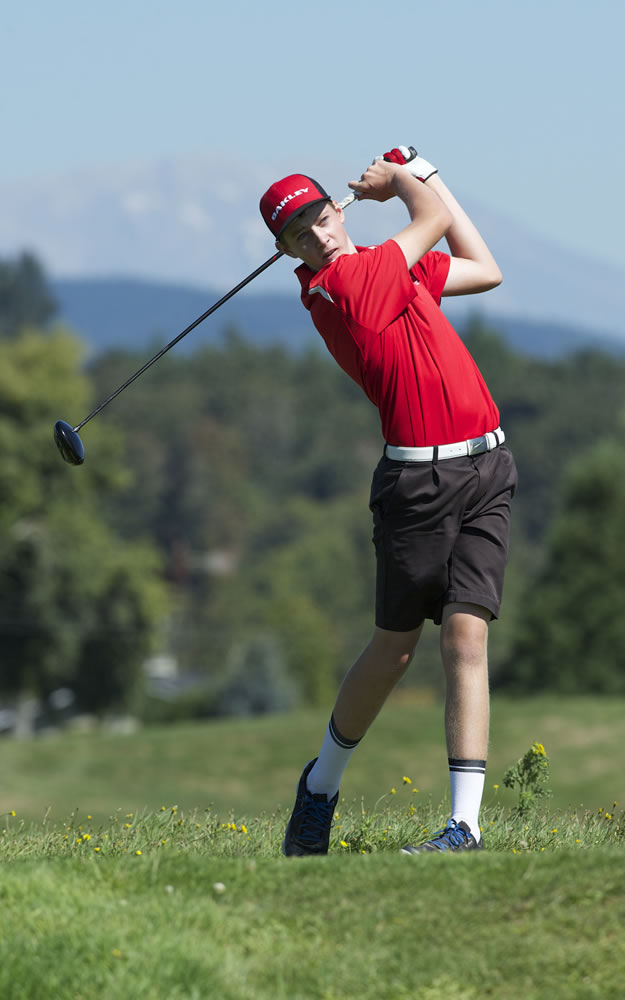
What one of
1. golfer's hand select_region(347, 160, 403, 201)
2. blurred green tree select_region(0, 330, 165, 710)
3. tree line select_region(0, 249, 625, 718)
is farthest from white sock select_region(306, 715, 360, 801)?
blurred green tree select_region(0, 330, 165, 710)

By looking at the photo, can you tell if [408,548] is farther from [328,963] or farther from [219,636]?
[219,636]

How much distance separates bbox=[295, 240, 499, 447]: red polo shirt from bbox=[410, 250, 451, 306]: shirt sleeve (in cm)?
8

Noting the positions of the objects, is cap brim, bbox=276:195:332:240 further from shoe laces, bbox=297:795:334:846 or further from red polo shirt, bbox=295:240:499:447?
shoe laces, bbox=297:795:334:846

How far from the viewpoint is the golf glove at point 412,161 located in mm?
6047

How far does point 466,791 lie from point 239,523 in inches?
4497

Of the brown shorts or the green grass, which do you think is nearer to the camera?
the brown shorts

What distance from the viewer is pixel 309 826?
6.02 metres

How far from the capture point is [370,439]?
465ft

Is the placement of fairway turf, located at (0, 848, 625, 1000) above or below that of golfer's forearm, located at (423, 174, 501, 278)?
below

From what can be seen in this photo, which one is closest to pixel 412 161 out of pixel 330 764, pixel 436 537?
pixel 436 537

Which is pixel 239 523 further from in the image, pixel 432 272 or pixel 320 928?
pixel 320 928

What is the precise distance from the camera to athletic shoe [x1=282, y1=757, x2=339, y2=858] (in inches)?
235

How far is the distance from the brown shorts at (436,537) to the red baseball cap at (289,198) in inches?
38.7

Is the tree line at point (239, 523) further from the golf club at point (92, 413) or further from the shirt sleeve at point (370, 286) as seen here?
the shirt sleeve at point (370, 286)
